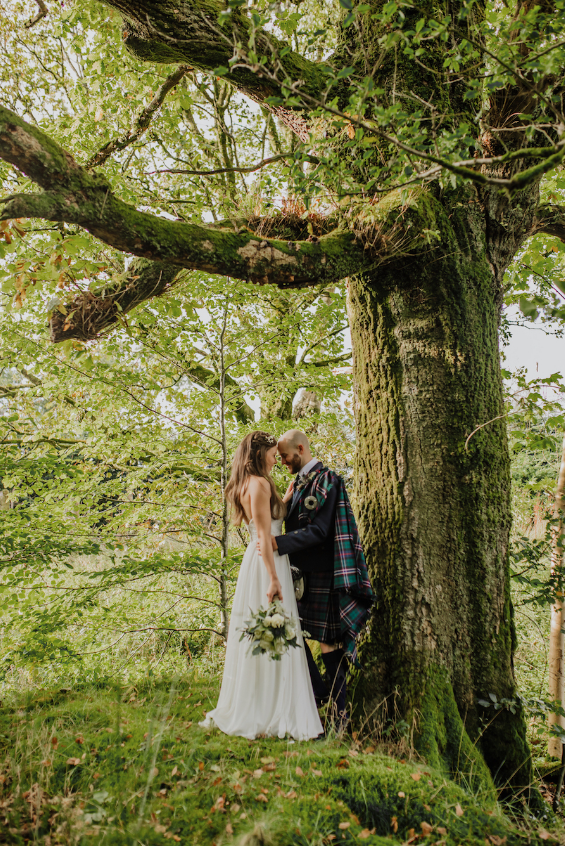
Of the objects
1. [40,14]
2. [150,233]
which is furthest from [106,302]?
[40,14]

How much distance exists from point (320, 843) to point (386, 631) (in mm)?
1503

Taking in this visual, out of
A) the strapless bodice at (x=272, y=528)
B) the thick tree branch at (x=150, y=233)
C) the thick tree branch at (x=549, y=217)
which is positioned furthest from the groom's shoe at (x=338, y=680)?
the thick tree branch at (x=549, y=217)

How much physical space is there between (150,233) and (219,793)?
10.4 ft

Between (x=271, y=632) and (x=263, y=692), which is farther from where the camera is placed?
(x=263, y=692)

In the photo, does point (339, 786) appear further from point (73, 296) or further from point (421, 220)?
point (73, 296)

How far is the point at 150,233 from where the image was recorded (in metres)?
3.04

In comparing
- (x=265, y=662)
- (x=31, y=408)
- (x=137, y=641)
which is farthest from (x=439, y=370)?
(x=31, y=408)

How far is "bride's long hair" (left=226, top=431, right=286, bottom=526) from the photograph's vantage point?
353 centimetres

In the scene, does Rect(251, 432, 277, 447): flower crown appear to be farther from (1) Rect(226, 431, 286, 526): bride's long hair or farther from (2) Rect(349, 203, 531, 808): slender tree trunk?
(2) Rect(349, 203, 531, 808): slender tree trunk

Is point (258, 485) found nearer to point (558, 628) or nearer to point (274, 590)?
point (274, 590)

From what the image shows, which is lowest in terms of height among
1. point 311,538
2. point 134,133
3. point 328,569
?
point 328,569

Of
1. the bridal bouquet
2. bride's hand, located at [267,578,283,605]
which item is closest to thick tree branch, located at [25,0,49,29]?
bride's hand, located at [267,578,283,605]

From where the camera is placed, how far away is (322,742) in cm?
299

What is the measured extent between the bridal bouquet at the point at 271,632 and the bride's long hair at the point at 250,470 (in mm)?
762
